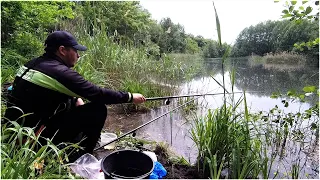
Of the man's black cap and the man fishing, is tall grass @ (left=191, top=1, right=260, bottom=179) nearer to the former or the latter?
the man fishing

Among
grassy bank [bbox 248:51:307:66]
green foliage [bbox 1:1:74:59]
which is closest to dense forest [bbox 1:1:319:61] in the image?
green foliage [bbox 1:1:74:59]

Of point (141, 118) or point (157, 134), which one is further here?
point (141, 118)

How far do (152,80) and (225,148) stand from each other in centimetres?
290

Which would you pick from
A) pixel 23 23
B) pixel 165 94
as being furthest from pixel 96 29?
pixel 165 94

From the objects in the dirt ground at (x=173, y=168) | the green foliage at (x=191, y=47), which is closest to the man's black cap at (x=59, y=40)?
the dirt ground at (x=173, y=168)

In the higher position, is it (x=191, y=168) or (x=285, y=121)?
(x=285, y=121)

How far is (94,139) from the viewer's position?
7.42ft

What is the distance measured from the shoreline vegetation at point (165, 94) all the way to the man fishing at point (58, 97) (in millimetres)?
130

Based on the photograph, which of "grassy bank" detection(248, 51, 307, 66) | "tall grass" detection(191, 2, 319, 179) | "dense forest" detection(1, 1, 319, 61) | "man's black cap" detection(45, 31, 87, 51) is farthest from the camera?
"grassy bank" detection(248, 51, 307, 66)

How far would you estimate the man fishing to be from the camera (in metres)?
1.87

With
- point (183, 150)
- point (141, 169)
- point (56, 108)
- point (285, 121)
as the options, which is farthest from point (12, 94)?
point (285, 121)

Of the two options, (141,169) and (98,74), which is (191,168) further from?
(98,74)

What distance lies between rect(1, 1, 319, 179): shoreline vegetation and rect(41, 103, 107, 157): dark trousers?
14 cm

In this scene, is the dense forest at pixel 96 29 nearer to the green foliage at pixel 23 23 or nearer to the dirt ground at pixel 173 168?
the green foliage at pixel 23 23
